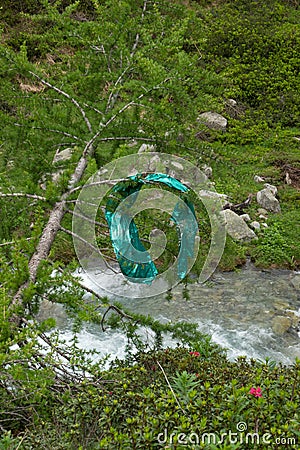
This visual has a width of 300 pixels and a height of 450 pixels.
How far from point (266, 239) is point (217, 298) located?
1790 millimetres

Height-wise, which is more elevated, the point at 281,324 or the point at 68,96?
the point at 68,96

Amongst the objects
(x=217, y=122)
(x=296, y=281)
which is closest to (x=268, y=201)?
(x=296, y=281)

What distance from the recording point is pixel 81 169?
9.25ft

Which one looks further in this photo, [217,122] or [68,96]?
[217,122]

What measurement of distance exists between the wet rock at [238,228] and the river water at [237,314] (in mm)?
821

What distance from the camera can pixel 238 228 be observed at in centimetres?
773

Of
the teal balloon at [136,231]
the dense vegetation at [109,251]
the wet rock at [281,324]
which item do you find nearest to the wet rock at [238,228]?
the wet rock at [281,324]

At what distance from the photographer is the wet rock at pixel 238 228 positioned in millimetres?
7645

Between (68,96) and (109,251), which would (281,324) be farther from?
(68,96)

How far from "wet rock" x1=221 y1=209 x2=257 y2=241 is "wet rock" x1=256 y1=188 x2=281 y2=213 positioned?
920 mm

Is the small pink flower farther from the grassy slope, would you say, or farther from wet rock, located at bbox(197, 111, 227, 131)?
wet rock, located at bbox(197, 111, 227, 131)

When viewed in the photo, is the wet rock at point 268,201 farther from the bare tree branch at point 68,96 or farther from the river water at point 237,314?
the bare tree branch at point 68,96

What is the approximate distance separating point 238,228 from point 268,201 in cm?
111

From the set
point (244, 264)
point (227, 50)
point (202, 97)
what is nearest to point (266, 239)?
point (244, 264)
